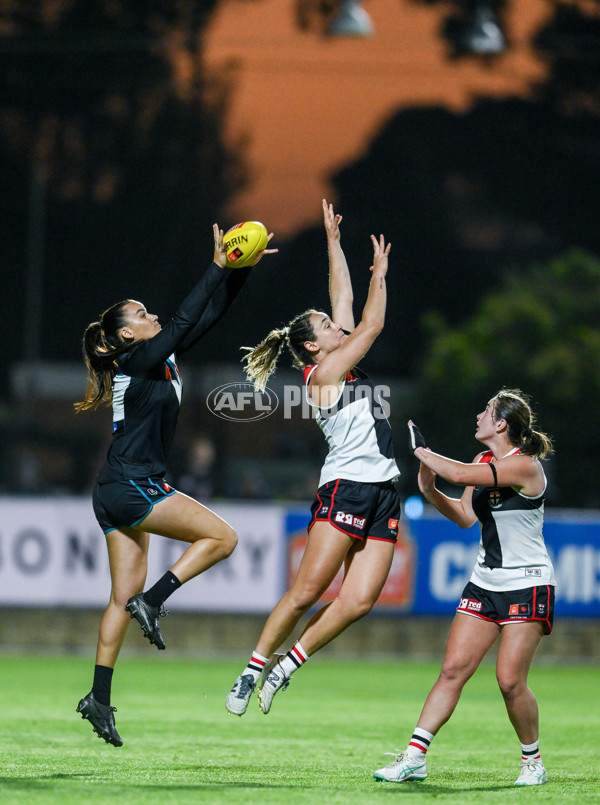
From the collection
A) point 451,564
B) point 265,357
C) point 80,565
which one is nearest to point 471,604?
point 265,357

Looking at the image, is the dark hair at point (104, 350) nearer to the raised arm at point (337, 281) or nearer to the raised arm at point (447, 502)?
the raised arm at point (337, 281)

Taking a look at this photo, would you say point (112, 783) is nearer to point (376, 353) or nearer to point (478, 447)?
point (478, 447)

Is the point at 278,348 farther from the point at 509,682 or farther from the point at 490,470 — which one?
the point at 509,682

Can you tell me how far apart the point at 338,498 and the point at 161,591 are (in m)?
1.09

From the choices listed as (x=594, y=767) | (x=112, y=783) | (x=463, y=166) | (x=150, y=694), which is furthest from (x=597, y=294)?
(x=112, y=783)

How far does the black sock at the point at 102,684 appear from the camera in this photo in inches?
287

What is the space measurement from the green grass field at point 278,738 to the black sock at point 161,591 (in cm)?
87

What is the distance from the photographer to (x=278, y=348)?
764 centimetres

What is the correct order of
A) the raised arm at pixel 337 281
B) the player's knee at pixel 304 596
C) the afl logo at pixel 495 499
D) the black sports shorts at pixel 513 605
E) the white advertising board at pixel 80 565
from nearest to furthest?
the black sports shorts at pixel 513 605 < the afl logo at pixel 495 499 < the player's knee at pixel 304 596 < the raised arm at pixel 337 281 < the white advertising board at pixel 80 565

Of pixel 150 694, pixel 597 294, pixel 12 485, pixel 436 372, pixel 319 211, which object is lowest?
pixel 150 694

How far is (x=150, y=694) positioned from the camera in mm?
11328

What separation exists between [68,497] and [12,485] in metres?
3.29

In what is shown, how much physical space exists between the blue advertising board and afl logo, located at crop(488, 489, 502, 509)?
23.3 ft

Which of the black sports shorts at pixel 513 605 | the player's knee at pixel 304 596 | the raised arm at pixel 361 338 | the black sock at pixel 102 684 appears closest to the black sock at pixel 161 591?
the black sock at pixel 102 684
